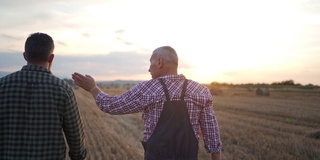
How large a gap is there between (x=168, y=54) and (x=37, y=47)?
3.96 ft

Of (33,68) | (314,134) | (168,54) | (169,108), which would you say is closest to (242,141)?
(314,134)

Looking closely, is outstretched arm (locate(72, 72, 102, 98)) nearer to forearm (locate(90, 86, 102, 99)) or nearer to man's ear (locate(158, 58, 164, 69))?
forearm (locate(90, 86, 102, 99))

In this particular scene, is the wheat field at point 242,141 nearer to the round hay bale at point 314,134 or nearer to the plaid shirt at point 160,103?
the round hay bale at point 314,134

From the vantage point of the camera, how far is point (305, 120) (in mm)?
18406

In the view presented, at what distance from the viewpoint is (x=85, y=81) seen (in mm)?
3881

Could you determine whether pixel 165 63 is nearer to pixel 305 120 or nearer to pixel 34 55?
pixel 34 55

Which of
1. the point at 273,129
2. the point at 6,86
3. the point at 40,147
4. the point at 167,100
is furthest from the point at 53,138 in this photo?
the point at 273,129

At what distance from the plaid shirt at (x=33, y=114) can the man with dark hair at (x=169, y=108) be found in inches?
21.3

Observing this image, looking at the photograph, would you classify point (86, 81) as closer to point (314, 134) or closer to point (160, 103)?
point (160, 103)

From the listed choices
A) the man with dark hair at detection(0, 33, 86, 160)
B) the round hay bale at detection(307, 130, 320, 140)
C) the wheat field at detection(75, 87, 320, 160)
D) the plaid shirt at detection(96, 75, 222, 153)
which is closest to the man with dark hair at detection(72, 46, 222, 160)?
the plaid shirt at detection(96, 75, 222, 153)

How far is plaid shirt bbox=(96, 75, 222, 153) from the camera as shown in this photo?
3541 millimetres

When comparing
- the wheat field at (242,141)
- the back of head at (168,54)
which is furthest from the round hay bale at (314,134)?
the back of head at (168,54)

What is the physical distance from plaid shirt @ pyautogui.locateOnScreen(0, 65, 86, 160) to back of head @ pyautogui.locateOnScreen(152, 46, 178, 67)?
37.5 inches

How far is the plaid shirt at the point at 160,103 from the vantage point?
11.6ft
